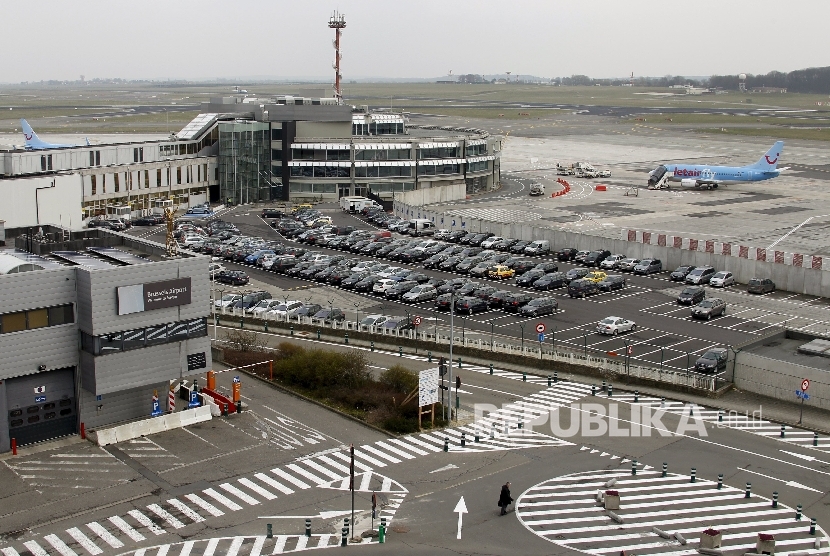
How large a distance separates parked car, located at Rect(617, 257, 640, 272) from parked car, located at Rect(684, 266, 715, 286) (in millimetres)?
4535

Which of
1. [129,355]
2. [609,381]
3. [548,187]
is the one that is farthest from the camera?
[548,187]

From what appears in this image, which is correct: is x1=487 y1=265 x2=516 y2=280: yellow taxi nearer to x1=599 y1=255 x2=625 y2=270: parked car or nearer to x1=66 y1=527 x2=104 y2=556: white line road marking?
x1=599 y1=255 x2=625 y2=270: parked car

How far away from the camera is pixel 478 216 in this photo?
10131cm

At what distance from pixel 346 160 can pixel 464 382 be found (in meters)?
65.1

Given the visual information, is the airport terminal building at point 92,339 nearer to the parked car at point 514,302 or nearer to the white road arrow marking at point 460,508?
the white road arrow marking at point 460,508

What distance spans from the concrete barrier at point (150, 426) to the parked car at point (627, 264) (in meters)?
39.9

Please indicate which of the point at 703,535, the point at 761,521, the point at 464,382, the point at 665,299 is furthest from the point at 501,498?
the point at 665,299

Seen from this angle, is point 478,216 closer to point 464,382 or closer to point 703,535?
point 464,382

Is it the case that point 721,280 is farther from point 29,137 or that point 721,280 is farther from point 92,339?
point 29,137

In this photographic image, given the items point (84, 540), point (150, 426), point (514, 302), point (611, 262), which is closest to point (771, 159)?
point (611, 262)

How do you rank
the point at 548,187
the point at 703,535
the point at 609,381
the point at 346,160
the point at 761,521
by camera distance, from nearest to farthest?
1. the point at 703,535
2. the point at 761,521
3. the point at 609,381
4. the point at 346,160
5. the point at 548,187

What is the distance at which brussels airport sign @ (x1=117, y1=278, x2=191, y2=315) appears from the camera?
3834 cm

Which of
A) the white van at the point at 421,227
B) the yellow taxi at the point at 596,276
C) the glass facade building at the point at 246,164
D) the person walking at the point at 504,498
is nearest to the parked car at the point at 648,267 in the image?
the yellow taxi at the point at 596,276

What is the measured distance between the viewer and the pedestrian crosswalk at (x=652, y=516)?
2905cm
